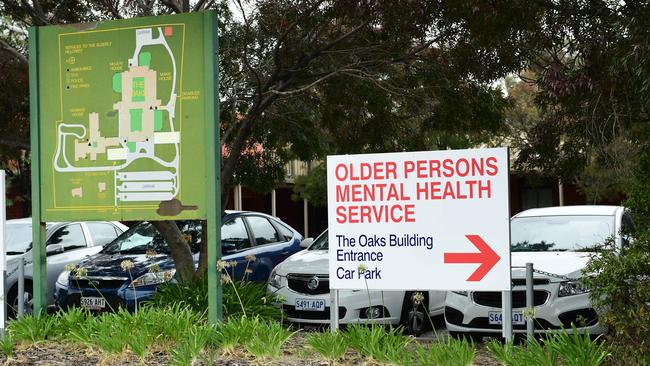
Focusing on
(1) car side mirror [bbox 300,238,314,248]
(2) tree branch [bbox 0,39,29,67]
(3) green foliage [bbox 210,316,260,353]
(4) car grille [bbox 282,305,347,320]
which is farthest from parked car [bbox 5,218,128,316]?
(3) green foliage [bbox 210,316,260,353]

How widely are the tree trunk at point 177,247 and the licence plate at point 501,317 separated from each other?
12.7 feet

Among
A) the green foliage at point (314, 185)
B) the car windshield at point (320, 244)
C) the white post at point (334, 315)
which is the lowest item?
the white post at point (334, 315)

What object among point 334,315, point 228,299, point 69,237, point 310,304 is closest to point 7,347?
point 228,299

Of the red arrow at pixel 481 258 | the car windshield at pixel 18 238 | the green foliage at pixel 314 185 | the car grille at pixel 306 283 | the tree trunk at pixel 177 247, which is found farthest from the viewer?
the green foliage at pixel 314 185

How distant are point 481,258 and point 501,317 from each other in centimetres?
228

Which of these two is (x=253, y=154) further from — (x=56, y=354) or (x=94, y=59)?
(x=56, y=354)

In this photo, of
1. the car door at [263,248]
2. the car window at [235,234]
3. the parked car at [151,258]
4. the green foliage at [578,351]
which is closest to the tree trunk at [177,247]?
the parked car at [151,258]

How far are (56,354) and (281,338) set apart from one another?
191 centimetres

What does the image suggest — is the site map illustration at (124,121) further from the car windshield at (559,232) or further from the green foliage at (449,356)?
the car windshield at (559,232)

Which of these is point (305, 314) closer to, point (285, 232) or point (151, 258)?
point (151, 258)

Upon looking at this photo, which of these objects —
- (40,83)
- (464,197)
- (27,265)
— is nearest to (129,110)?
(40,83)

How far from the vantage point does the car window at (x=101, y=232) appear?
1434 cm

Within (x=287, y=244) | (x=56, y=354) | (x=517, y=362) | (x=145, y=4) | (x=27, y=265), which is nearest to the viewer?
(x=517, y=362)

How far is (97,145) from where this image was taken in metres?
8.12
